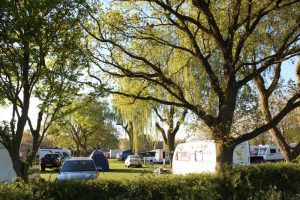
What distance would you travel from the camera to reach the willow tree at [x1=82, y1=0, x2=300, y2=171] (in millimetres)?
12953

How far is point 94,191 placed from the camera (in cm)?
920

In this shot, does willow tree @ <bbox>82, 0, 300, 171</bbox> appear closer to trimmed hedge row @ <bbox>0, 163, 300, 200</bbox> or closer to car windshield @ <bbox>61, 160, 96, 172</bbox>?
trimmed hedge row @ <bbox>0, 163, 300, 200</bbox>

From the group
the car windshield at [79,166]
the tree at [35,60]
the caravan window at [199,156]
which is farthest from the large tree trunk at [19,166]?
the caravan window at [199,156]

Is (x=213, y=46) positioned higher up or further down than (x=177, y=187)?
higher up

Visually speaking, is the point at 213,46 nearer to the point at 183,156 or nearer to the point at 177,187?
the point at 177,187

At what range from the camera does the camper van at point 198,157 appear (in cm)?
2236

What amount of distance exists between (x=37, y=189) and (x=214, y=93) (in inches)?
274

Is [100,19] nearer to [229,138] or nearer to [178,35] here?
[178,35]

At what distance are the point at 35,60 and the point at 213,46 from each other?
24.1 feet

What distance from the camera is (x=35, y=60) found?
10.0 meters

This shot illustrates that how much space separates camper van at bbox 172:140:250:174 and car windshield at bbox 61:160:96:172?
19.1 feet

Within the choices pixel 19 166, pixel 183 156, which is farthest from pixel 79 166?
pixel 19 166

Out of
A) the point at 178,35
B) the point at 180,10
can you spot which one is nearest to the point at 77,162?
the point at 178,35

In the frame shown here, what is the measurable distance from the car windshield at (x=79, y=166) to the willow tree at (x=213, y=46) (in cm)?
559
